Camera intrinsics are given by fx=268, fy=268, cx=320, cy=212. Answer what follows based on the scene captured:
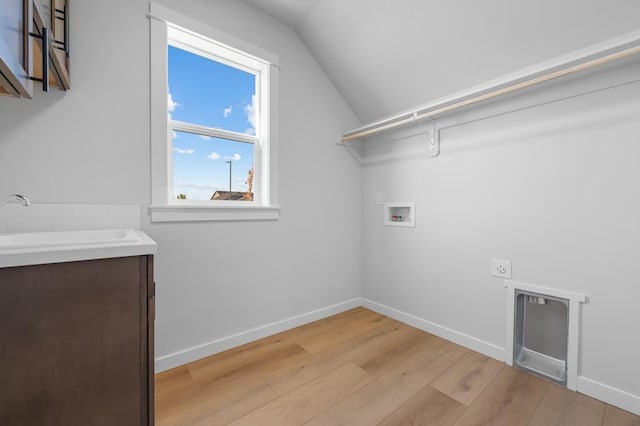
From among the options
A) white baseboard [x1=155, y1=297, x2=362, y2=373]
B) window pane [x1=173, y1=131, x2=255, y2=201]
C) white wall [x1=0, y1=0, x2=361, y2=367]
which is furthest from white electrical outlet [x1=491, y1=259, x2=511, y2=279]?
window pane [x1=173, y1=131, x2=255, y2=201]

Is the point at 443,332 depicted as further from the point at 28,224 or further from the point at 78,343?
the point at 28,224

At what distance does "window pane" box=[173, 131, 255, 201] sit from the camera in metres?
1.88

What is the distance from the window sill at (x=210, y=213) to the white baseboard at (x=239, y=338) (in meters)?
0.87

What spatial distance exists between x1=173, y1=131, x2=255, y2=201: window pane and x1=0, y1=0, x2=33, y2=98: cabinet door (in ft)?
2.98

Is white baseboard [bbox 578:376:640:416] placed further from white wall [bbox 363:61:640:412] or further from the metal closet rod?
the metal closet rod

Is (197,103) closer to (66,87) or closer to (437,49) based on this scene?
(66,87)

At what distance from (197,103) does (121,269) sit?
1401 millimetres

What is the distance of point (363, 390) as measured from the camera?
60.2 inches

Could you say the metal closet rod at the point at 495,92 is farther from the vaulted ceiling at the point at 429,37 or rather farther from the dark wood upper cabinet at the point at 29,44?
the dark wood upper cabinet at the point at 29,44

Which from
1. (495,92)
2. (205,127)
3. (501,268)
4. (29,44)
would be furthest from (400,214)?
(29,44)

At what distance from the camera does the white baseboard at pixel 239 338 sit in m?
1.72

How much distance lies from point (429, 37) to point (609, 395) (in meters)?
2.38

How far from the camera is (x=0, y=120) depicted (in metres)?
1.26

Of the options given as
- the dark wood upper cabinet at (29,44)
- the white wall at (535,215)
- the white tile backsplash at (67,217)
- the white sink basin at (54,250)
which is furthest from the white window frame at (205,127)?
the white wall at (535,215)
